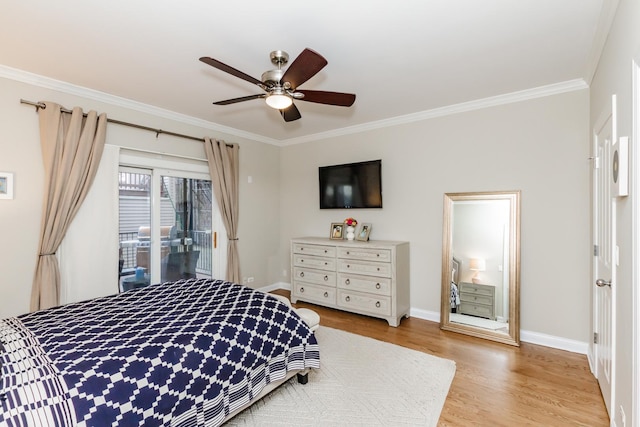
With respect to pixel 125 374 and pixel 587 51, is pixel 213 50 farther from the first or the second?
pixel 587 51

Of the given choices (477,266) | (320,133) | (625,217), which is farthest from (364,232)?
(625,217)

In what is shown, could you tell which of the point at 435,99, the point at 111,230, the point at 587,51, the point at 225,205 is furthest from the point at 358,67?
the point at 111,230

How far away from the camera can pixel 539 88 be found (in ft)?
10.1

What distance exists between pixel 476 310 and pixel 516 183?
4.82 feet

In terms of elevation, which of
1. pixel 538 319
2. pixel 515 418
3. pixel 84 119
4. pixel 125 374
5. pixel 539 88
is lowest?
pixel 515 418

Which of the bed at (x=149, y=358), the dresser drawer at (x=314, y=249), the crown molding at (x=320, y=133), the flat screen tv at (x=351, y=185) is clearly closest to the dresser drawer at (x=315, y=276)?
the dresser drawer at (x=314, y=249)

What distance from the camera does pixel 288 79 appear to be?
2098 mm

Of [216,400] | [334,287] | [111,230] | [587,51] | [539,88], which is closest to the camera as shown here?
[216,400]

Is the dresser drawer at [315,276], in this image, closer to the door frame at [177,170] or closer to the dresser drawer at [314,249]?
the dresser drawer at [314,249]

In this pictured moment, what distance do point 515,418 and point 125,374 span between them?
2.38 m

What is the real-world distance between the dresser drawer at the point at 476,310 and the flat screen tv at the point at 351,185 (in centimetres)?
158

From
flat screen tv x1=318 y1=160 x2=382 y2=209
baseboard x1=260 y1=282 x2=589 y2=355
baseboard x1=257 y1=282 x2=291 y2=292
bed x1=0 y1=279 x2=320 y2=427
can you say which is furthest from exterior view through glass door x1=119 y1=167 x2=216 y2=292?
baseboard x1=260 y1=282 x2=589 y2=355

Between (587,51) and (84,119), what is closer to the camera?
(587,51)

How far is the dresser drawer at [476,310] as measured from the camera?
3.36 metres
